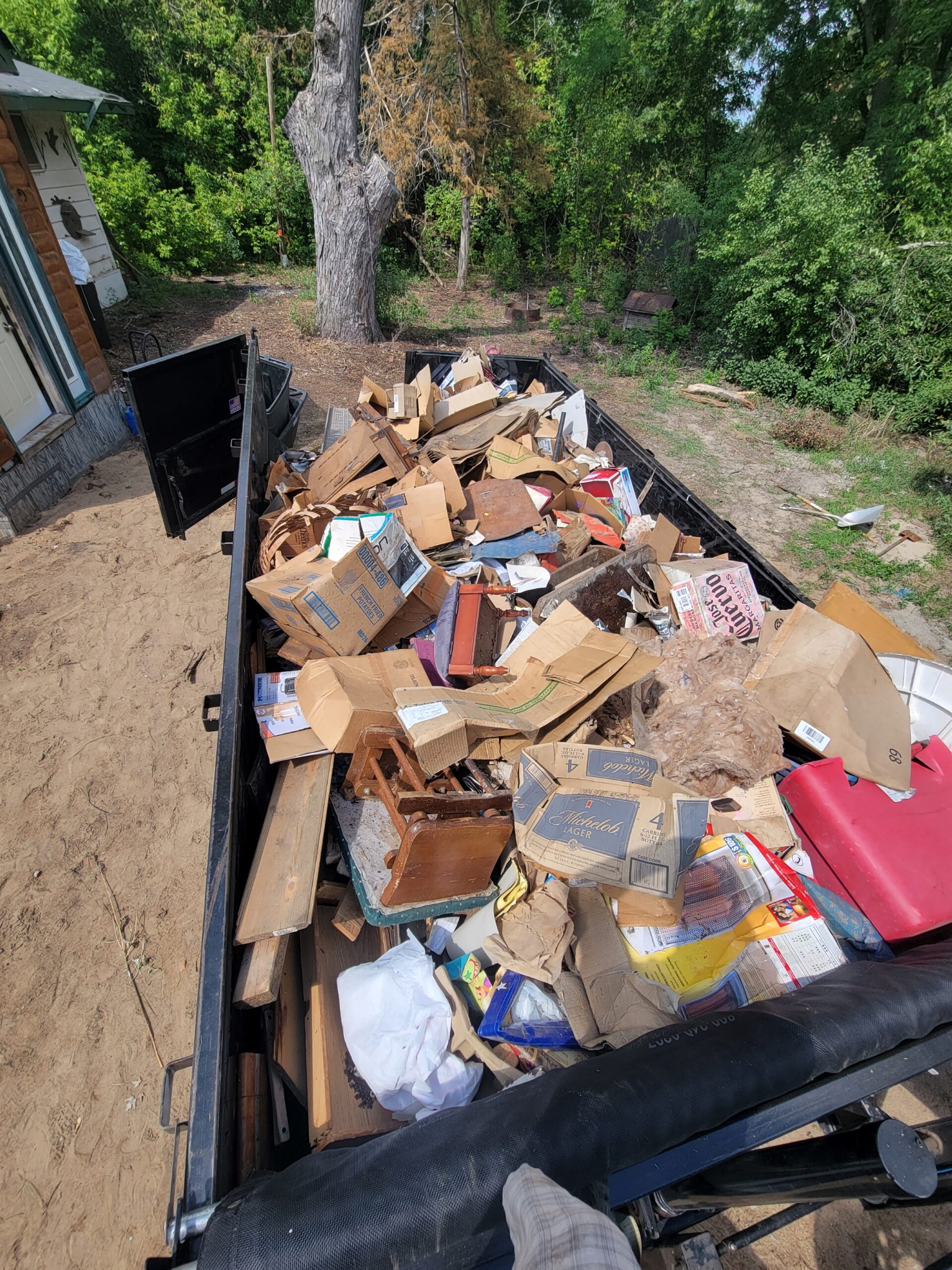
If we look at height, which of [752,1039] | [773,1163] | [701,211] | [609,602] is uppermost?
[701,211]

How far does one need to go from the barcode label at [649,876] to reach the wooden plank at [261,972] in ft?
3.24

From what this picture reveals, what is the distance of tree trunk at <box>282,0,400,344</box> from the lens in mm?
6762

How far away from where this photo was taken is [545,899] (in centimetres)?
172

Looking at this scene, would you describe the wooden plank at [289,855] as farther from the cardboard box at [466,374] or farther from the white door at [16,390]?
the white door at [16,390]

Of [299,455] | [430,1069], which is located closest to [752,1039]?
[430,1069]

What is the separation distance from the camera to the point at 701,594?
2715 mm

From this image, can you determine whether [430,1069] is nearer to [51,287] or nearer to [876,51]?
[51,287]

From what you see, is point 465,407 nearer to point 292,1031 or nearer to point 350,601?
point 350,601

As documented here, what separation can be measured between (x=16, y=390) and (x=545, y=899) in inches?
249

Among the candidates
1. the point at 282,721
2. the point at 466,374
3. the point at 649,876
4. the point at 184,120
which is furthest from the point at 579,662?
the point at 184,120

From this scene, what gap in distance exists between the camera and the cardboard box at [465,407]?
448 centimetres

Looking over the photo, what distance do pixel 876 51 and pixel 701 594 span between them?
12.8m

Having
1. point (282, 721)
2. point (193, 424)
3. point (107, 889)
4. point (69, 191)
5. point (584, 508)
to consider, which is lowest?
point (107, 889)

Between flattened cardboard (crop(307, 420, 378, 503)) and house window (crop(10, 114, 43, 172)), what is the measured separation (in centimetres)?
750
